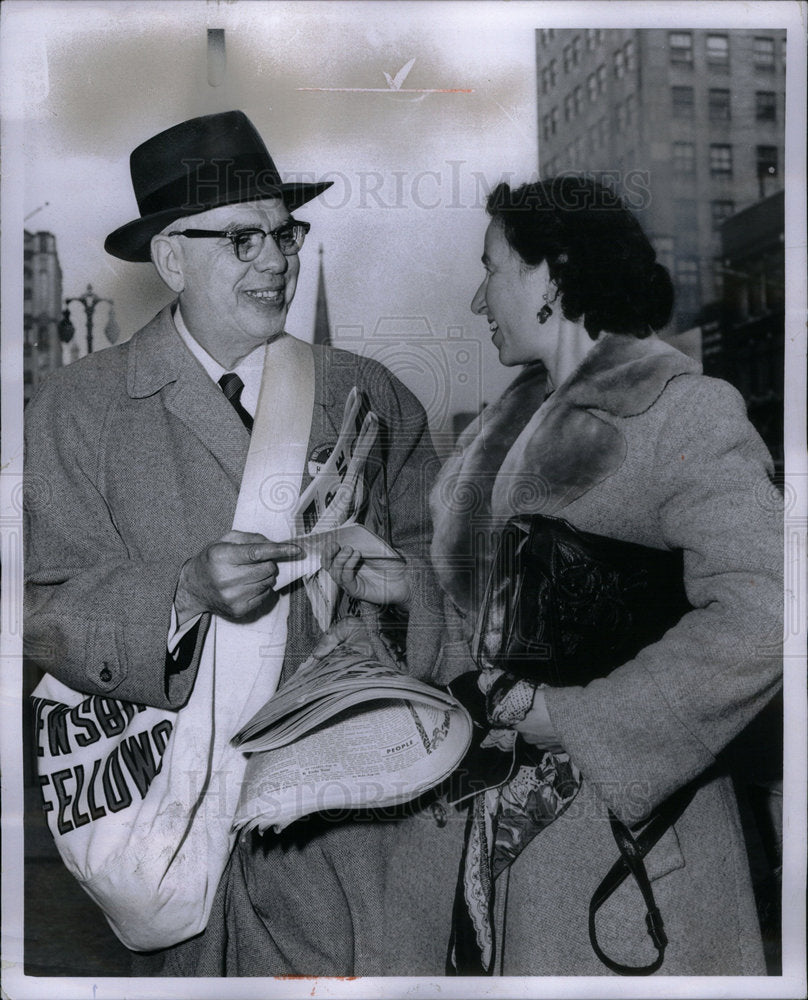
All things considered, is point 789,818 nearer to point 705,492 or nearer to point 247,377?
point 705,492

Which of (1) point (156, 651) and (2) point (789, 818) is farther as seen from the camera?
(2) point (789, 818)

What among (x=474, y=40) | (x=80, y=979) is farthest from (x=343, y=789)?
(x=474, y=40)

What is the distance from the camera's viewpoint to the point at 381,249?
2.60 metres

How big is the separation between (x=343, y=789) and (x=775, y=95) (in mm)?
2071

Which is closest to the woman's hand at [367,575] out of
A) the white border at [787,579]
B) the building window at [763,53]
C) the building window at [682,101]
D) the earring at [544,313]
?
the earring at [544,313]

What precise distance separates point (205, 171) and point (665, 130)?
3.77 feet

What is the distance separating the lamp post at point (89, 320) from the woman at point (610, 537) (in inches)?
35.7

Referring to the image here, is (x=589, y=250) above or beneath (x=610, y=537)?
above

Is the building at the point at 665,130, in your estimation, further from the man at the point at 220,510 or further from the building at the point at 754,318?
the man at the point at 220,510

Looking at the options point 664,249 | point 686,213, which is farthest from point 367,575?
point 686,213

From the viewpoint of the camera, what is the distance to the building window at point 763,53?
268 centimetres

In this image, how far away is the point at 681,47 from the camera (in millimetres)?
2658

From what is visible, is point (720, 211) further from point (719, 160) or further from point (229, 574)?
point (229, 574)

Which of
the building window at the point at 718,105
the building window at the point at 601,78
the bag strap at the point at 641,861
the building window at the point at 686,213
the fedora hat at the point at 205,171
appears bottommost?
the bag strap at the point at 641,861
